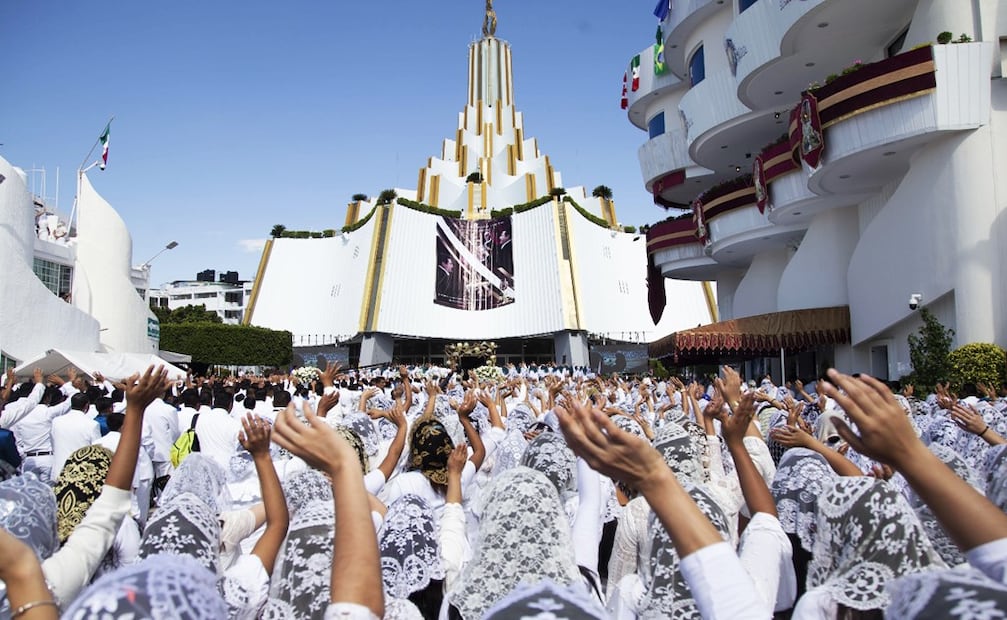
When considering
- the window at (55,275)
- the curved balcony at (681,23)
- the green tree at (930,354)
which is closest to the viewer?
the green tree at (930,354)

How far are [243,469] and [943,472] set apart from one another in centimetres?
525

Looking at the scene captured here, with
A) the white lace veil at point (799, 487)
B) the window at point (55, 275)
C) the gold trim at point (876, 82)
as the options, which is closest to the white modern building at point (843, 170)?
the gold trim at point (876, 82)

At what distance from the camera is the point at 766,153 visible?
17.2 m

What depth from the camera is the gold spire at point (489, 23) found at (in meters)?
58.6

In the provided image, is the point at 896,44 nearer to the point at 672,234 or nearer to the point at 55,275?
the point at 672,234

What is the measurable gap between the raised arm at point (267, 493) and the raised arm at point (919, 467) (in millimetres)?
1799

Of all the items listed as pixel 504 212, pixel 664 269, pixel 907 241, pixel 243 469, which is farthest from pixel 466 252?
pixel 243 469

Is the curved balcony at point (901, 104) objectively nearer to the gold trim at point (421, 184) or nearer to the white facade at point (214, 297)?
the gold trim at point (421, 184)

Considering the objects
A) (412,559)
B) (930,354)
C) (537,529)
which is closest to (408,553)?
(412,559)

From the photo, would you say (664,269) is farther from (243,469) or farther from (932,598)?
(932,598)

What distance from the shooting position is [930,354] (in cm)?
1252

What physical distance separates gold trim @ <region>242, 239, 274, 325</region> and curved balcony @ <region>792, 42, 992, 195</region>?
30.1 metres

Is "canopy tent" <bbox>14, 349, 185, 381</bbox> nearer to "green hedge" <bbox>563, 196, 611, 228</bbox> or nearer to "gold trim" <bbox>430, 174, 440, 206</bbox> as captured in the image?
"green hedge" <bbox>563, 196, 611, 228</bbox>

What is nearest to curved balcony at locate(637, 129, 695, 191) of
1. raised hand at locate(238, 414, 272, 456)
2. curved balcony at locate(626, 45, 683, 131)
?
curved balcony at locate(626, 45, 683, 131)
